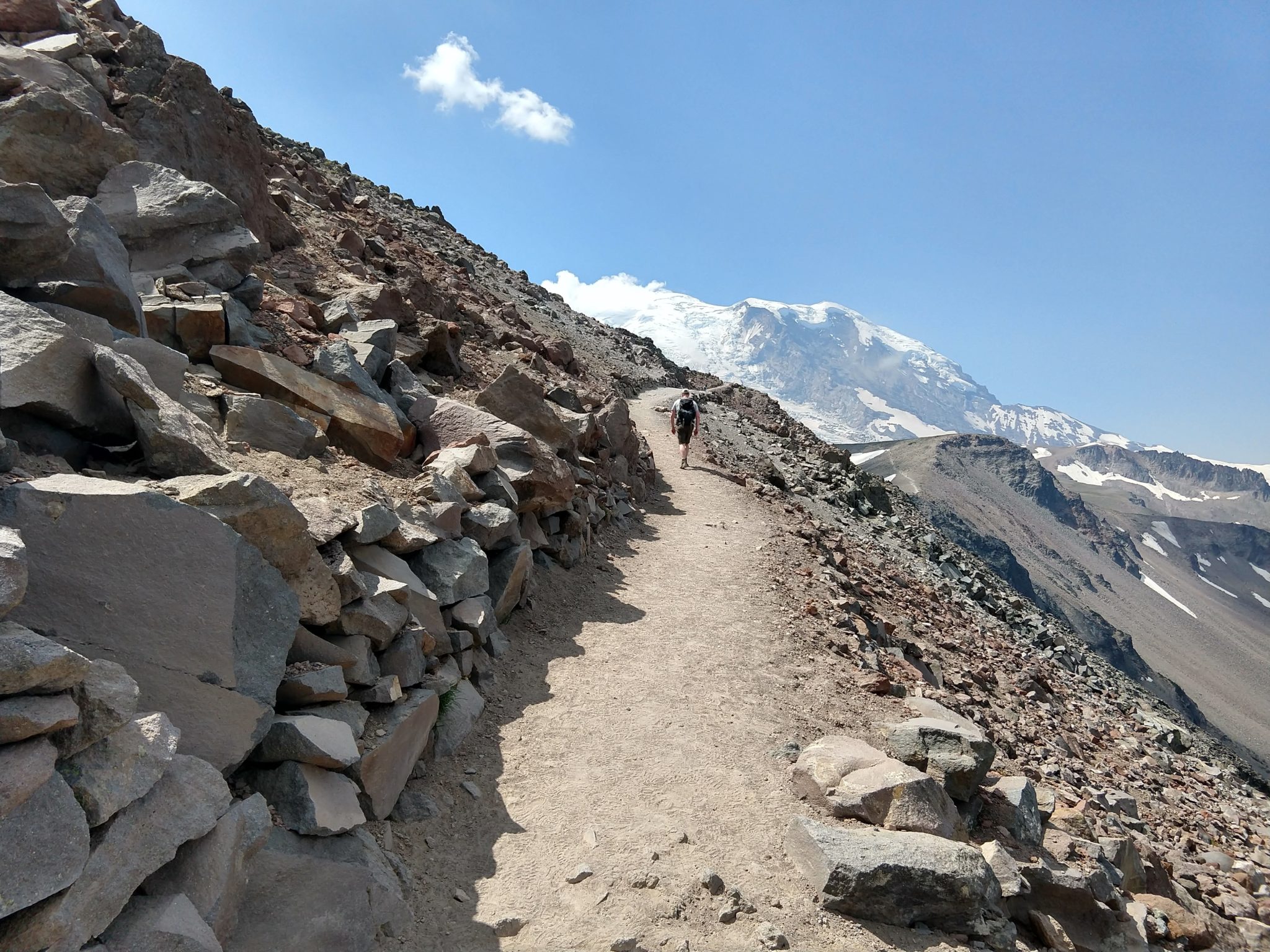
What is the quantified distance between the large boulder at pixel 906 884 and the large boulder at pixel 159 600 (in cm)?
455

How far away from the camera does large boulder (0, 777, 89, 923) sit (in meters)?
3.03

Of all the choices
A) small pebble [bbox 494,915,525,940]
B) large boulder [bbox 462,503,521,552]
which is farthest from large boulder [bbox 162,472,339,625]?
large boulder [bbox 462,503,521,552]

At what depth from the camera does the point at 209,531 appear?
16.9ft

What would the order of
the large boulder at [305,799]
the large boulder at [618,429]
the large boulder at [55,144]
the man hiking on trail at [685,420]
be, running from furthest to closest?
the man hiking on trail at [685,420] < the large boulder at [618,429] < the large boulder at [55,144] < the large boulder at [305,799]

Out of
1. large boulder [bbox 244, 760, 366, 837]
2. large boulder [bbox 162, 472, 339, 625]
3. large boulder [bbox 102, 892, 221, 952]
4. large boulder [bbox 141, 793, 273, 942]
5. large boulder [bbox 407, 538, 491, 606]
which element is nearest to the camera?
large boulder [bbox 102, 892, 221, 952]

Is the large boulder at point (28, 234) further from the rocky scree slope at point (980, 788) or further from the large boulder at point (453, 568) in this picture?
the rocky scree slope at point (980, 788)

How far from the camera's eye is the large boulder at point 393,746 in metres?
5.75

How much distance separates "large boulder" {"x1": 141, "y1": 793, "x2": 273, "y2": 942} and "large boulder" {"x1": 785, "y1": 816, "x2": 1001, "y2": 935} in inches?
168

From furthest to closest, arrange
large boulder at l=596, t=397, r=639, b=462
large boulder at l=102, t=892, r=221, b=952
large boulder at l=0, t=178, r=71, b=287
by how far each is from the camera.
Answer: large boulder at l=596, t=397, r=639, b=462, large boulder at l=0, t=178, r=71, b=287, large boulder at l=102, t=892, r=221, b=952

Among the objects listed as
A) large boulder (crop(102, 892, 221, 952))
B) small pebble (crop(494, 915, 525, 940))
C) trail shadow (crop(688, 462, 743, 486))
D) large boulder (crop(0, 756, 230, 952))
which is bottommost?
small pebble (crop(494, 915, 525, 940))

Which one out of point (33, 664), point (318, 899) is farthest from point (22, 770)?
point (318, 899)

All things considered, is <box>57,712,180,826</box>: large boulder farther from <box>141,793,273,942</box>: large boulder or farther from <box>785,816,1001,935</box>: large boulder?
<box>785,816,1001,935</box>: large boulder

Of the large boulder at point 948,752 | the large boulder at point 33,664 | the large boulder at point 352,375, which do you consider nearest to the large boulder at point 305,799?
the large boulder at point 33,664

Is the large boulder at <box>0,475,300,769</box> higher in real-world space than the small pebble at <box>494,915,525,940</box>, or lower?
higher
